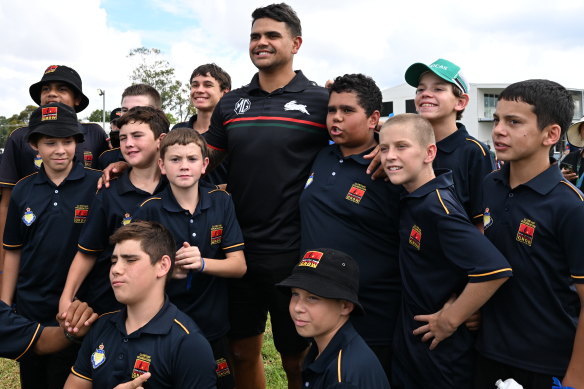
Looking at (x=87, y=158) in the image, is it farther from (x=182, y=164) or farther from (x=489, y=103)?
(x=489, y=103)

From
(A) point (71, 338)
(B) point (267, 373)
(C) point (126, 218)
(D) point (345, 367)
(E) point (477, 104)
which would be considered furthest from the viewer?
(E) point (477, 104)

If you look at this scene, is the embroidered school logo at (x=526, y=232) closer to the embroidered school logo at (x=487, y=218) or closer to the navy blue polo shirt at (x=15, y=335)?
the embroidered school logo at (x=487, y=218)

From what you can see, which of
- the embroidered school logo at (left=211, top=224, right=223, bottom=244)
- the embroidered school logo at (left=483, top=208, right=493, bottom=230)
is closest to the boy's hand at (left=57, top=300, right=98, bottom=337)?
the embroidered school logo at (left=211, top=224, right=223, bottom=244)

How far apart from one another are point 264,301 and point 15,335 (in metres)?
1.76

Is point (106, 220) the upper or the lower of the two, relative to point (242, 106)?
lower

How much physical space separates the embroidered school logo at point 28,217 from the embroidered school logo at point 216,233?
1.41 metres

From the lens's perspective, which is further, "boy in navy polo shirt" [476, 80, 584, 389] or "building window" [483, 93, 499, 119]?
"building window" [483, 93, 499, 119]

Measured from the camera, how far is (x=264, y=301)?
3965 mm

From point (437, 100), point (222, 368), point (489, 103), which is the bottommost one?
point (222, 368)

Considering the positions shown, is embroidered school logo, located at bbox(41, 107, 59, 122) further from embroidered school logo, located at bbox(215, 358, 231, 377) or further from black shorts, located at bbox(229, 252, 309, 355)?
embroidered school logo, located at bbox(215, 358, 231, 377)

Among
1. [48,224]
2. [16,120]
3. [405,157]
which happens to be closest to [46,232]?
[48,224]

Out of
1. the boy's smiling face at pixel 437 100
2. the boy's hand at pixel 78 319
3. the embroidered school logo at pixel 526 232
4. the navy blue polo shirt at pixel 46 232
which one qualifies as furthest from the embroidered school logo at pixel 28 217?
the embroidered school logo at pixel 526 232

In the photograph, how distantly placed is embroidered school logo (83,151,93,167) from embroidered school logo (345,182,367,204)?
8.01 ft

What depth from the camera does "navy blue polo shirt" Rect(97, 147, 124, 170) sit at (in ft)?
14.1
